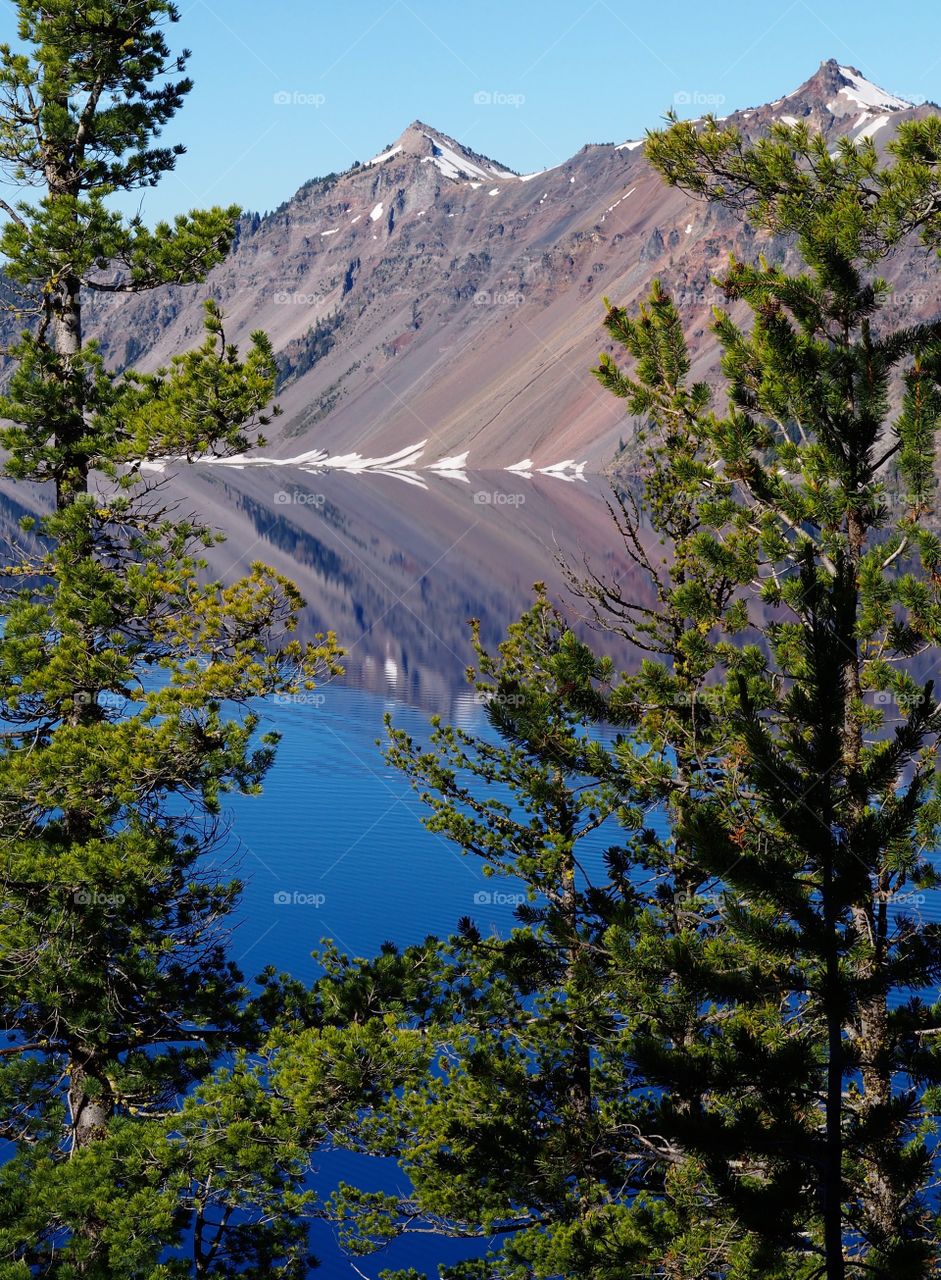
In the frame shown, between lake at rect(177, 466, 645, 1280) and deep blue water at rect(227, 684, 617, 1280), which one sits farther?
lake at rect(177, 466, 645, 1280)

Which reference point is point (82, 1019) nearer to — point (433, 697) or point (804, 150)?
point (804, 150)

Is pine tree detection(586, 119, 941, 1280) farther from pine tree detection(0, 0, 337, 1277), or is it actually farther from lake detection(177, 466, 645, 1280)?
pine tree detection(0, 0, 337, 1277)

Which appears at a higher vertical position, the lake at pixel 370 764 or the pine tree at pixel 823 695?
the lake at pixel 370 764

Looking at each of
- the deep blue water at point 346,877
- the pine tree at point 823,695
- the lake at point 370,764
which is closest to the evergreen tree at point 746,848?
the pine tree at point 823,695

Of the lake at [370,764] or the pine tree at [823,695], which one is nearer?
the pine tree at [823,695]

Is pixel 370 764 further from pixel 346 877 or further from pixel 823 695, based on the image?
pixel 823 695

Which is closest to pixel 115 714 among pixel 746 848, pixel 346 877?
pixel 746 848

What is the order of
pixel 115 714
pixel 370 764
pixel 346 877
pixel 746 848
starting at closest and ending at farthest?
pixel 746 848
pixel 115 714
pixel 346 877
pixel 370 764

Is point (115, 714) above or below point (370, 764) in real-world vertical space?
below

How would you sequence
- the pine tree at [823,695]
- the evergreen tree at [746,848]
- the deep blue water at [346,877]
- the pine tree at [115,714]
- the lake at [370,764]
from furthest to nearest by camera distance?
1. the lake at [370,764]
2. the deep blue water at [346,877]
3. the pine tree at [115,714]
4. the evergreen tree at [746,848]
5. the pine tree at [823,695]

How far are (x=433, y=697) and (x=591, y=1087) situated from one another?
58.1 m

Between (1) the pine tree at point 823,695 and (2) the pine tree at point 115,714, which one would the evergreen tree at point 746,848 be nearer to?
(1) the pine tree at point 823,695

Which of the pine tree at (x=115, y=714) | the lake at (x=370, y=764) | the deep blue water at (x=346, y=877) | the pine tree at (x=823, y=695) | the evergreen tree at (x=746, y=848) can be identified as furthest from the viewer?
the lake at (x=370, y=764)

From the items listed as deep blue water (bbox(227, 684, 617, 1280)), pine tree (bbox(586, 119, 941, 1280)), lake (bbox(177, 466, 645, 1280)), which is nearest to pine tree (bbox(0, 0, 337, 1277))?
lake (bbox(177, 466, 645, 1280))
